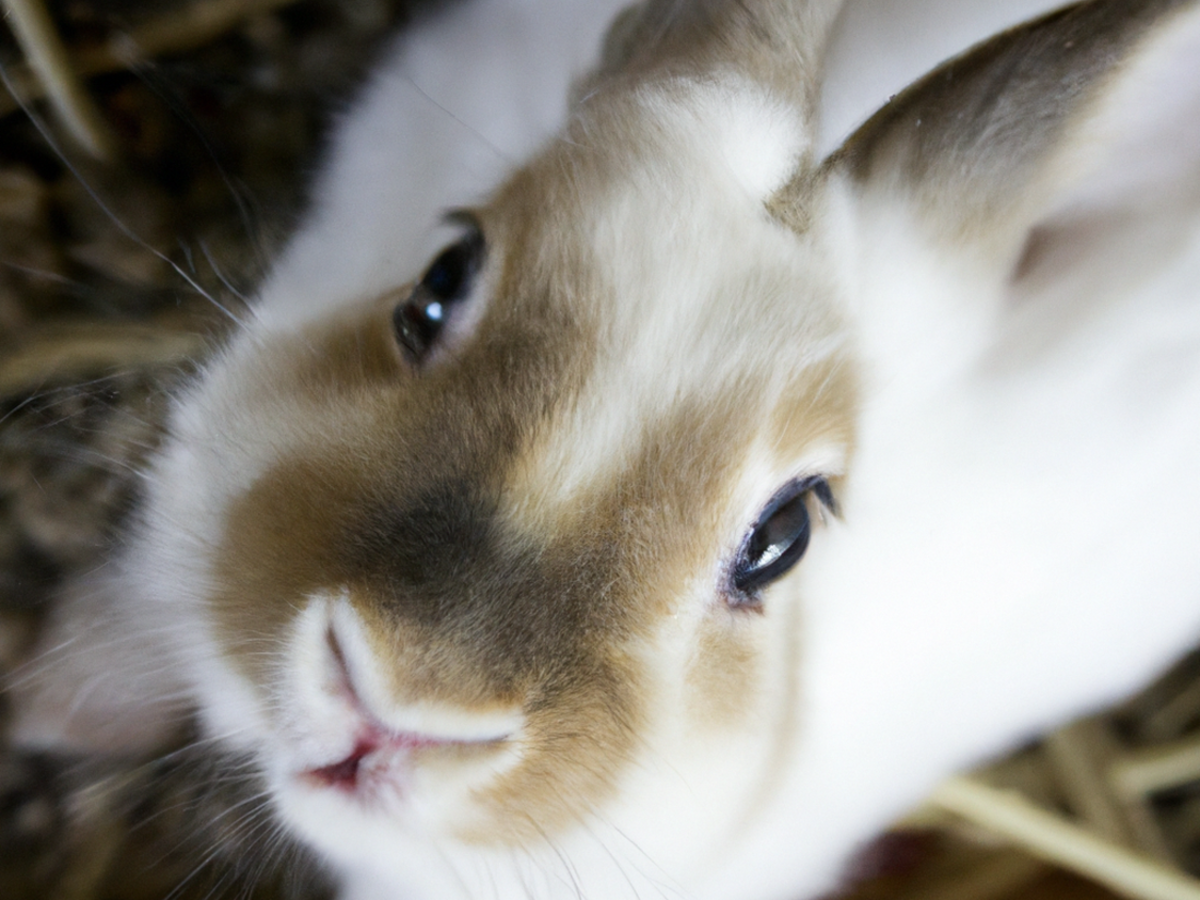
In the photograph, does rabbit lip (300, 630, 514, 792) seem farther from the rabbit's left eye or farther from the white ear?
the white ear

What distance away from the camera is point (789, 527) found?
937mm

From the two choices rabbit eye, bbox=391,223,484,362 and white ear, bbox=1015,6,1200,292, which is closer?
white ear, bbox=1015,6,1200,292

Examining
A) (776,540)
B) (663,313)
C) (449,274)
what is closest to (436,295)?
(449,274)

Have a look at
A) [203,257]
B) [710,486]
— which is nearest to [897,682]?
[710,486]

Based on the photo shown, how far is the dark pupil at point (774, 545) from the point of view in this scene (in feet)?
3.01

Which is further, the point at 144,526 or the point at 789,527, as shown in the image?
the point at 144,526

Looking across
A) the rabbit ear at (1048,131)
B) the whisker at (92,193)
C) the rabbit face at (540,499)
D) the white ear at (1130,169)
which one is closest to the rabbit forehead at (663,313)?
the rabbit face at (540,499)

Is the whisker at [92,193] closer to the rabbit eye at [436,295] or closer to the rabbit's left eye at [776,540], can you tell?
the rabbit eye at [436,295]

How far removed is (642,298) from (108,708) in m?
0.80

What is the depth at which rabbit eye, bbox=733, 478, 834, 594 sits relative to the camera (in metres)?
0.92

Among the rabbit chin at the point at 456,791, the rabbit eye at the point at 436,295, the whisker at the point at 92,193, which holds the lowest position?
the rabbit chin at the point at 456,791

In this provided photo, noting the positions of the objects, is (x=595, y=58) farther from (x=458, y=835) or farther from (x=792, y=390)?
(x=458, y=835)

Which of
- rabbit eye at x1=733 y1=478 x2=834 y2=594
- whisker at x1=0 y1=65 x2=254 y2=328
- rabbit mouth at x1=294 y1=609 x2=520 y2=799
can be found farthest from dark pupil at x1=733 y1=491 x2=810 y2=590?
whisker at x1=0 y1=65 x2=254 y2=328

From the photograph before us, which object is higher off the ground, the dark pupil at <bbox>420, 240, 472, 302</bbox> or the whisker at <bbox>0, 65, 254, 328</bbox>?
the whisker at <bbox>0, 65, 254, 328</bbox>
